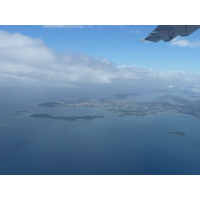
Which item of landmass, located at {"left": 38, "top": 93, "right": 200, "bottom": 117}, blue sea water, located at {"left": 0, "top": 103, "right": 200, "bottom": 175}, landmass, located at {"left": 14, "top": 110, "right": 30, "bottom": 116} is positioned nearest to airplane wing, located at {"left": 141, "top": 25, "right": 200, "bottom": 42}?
blue sea water, located at {"left": 0, "top": 103, "right": 200, "bottom": 175}

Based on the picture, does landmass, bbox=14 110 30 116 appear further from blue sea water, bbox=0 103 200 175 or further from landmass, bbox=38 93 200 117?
landmass, bbox=38 93 200 117

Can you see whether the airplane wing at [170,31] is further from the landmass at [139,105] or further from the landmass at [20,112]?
the landmass at [20,112]

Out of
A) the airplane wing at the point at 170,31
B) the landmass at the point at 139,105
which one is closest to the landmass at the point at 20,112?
the landmass at the point at 139,105

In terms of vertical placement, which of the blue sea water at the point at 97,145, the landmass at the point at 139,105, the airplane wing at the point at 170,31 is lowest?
the blue sea water at the point at 97,145

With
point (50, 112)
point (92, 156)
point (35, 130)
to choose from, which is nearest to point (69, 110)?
point (50, 112)

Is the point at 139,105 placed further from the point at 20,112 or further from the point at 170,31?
the point at 170,31

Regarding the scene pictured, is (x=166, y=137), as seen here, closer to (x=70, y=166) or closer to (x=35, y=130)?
(x=70, y=166)

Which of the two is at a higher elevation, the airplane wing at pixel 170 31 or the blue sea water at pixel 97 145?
the airplane wing at pixel 170 31
